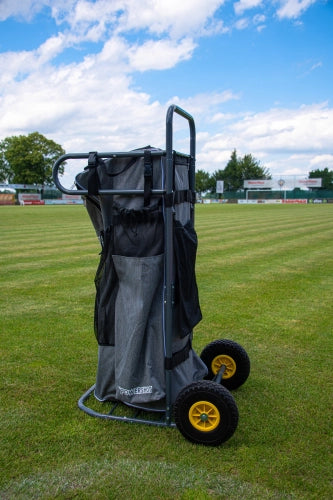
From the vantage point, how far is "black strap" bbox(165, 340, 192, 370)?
3398 mm

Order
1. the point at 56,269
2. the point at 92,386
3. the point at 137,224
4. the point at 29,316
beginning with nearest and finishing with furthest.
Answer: the point at 137,224
the point at 92,386
the point at 29,316
the point at 56,269

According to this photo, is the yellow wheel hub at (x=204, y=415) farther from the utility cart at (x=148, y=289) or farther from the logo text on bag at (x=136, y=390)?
the logo text on bag at (x=136, y=390)

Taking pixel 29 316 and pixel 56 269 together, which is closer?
pixel 29 316

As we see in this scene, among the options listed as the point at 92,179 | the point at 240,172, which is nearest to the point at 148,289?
the point at 92,179

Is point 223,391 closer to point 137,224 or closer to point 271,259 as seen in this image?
point 137,224

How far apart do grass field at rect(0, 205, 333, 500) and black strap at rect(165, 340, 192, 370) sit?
0.46m

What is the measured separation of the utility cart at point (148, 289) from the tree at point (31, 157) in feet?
271

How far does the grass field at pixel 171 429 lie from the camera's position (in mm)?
2768

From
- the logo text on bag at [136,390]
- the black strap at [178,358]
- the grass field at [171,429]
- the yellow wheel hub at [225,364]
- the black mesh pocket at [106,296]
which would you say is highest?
the black mesh pocket at [106,296]

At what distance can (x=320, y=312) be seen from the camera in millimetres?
6562

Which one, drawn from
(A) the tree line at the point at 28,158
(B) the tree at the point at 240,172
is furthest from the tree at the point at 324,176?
(A) the tree line at the point at 28,158

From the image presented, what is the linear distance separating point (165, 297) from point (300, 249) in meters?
10.6

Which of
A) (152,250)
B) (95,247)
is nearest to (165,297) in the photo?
(152,250)

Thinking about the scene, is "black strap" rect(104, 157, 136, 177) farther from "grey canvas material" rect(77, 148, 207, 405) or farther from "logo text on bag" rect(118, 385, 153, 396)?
"logo text on bag" rect(118, 385, 153, 396)
